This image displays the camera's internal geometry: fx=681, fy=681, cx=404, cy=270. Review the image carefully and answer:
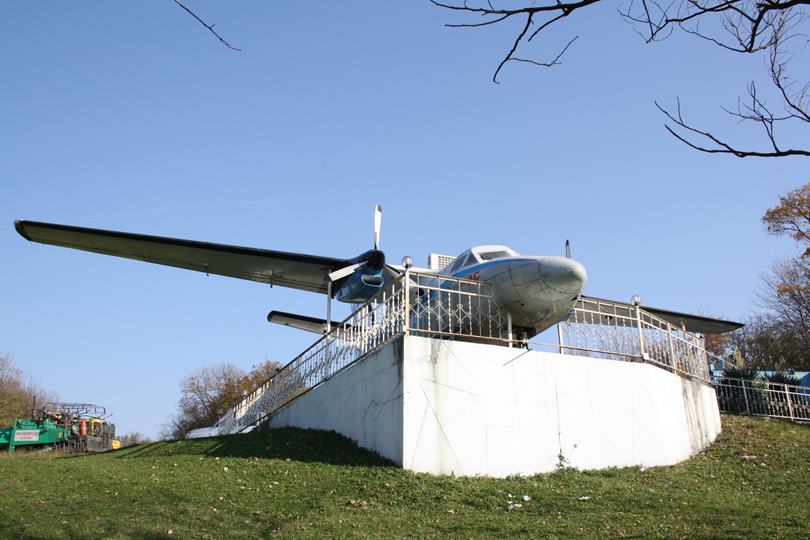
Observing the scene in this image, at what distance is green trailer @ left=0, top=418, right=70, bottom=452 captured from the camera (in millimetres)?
27547

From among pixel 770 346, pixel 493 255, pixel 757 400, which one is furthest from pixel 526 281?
pixel 770 346

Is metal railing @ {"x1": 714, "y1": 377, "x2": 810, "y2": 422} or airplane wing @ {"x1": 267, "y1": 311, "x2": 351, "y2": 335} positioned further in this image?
airplane wing @ {"x1": 267, "y1": 311, "x2": 351, "y2": 335}

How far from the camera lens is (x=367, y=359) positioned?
1333 cm

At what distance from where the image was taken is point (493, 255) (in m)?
14.8

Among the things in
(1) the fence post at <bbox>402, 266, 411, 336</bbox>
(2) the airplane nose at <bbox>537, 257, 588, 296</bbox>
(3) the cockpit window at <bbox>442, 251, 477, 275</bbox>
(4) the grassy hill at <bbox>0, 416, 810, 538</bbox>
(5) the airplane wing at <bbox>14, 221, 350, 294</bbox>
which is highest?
(5) the airplane wing at <bbox>14, 221, 350, 294</bbox>

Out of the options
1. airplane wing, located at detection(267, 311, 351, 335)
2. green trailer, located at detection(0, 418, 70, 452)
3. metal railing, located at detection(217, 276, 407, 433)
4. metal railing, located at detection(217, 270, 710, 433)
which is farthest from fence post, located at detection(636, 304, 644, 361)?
green trailer, located at detection(0, 418, 70, 452)

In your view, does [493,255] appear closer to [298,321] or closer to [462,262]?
[462,262]

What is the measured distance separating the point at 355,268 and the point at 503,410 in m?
6.12

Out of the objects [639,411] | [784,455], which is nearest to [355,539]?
[639,411]

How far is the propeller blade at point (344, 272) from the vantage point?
16.6 meters

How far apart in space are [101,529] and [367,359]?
19.1 feet

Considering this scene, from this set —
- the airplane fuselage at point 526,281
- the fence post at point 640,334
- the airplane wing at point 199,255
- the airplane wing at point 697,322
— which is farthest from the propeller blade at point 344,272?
the airplane wing at point 697,322

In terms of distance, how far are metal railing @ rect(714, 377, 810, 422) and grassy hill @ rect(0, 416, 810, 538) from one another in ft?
16.9

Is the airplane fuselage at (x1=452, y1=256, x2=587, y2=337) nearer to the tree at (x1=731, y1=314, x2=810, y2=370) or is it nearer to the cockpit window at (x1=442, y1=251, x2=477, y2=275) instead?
the cockpit window at (x1=442, y1=251, x2=477, y2=275)
